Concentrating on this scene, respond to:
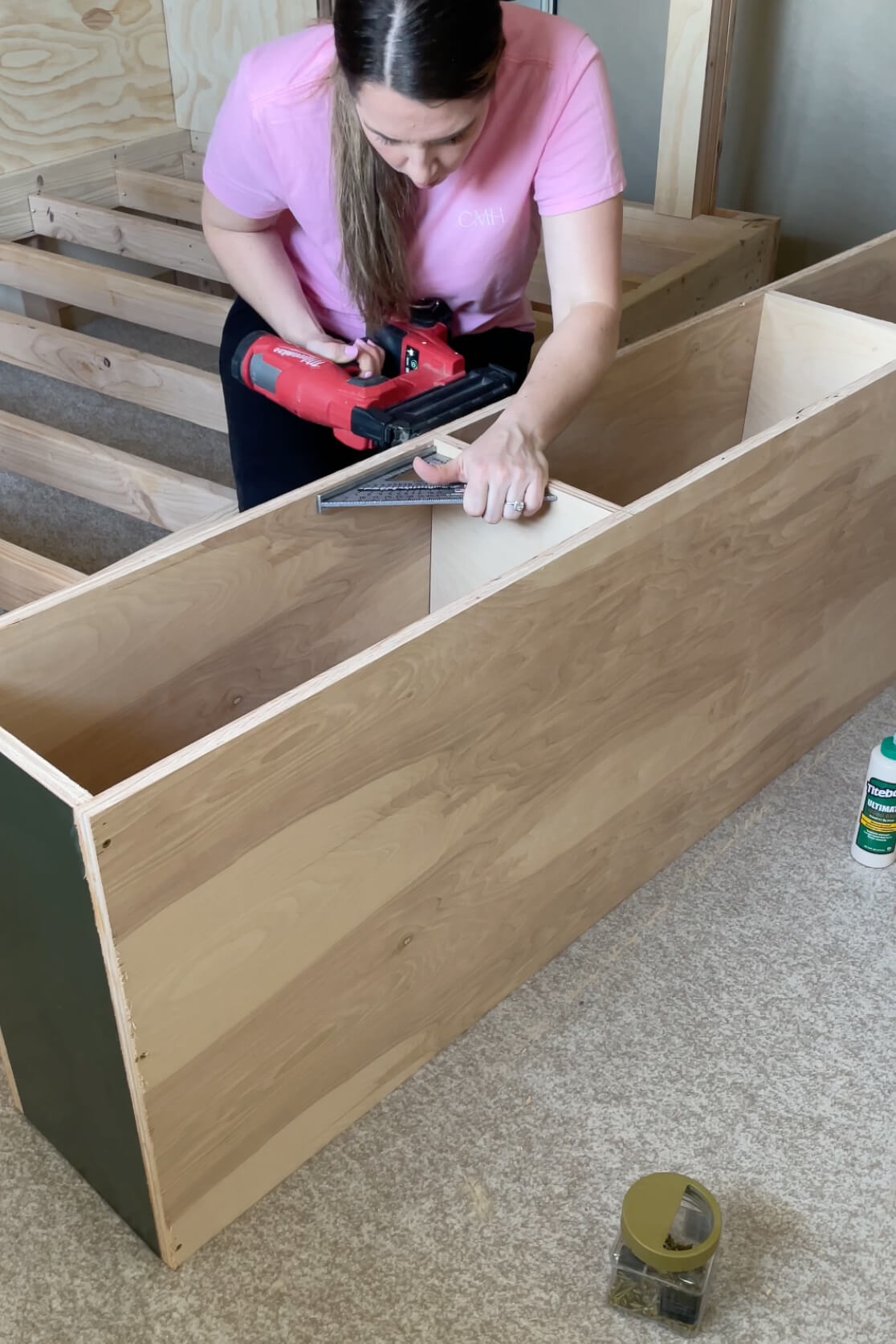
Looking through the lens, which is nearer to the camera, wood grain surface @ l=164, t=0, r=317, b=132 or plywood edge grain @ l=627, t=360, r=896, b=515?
plywood edge grain @ l=627, t=360, r=896, b=515

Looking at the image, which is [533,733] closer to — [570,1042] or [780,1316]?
[570,1042]

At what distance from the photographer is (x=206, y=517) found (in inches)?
81.3

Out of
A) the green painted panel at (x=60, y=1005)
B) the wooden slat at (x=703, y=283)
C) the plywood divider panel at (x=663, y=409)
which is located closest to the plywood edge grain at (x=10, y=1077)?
the green painted panel at (x=60, y=1005)

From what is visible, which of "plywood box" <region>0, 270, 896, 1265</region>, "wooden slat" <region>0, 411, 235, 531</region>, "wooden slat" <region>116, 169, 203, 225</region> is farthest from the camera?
"wooden slat" <region>116, 169, 203, 225</region>

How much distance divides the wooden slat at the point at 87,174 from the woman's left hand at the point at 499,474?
2054 mm

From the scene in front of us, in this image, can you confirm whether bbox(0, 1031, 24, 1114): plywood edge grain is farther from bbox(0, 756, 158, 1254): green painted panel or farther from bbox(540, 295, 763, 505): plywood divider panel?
bbox(540, 295, 763, 505): plywood divider panel

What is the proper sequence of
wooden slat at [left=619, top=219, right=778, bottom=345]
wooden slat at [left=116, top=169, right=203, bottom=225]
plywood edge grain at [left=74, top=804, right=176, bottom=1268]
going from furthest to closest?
wooden slat at [left=116, top=169, right=203, bottom=225] < wooden slat at [left=619, top=219, right=778, bottom=345] < plywood edge grain at [left=74, top=804, right=176, bottom=1268]

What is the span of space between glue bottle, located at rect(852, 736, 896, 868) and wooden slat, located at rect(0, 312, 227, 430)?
4.23 feet

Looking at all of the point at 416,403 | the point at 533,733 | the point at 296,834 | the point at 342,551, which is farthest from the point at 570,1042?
the point at 416,403

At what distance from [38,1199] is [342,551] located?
800mm

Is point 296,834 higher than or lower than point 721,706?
higher

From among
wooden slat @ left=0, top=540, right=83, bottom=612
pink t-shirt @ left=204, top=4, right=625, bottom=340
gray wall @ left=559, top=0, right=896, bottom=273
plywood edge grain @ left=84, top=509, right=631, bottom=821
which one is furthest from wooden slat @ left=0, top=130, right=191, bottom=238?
plywood edge grain @ left=84, top=509, right=631, bottom=821

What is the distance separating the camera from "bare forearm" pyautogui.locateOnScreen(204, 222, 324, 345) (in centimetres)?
173

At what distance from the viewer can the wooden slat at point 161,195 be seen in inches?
119
